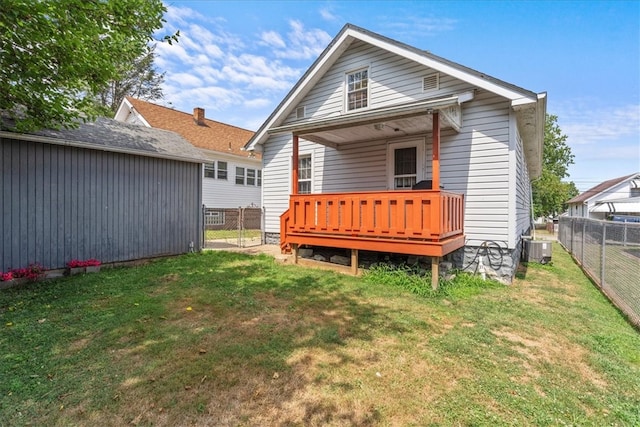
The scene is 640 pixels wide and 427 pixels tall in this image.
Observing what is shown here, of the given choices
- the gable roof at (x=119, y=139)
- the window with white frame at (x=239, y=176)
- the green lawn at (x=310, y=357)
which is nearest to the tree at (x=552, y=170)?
the window with white frame at (x=239, y=176)

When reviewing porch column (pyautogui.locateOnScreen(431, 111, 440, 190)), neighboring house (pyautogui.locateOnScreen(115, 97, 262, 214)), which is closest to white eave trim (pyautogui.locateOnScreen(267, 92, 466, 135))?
porch column (pyautogui.locateOnScreen(431, 111, 440, 190))

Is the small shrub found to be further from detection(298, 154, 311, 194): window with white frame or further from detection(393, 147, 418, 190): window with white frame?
detection(393, 147, 418, 190): window with white frame

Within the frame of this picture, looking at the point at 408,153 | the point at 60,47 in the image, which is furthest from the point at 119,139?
the point at 408,153

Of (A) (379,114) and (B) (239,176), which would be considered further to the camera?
(B) (239,176)

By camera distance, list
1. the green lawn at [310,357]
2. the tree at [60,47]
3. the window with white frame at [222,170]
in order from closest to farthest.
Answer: the green lawn at [310,357] → the tree at [60,47] → the window with white frame at [222,170]

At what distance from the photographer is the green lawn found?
2.42 metres

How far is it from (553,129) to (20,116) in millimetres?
45980

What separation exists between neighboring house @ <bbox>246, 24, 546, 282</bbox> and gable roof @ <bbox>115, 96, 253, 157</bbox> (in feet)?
28.2

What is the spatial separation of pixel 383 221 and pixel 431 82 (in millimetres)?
4100

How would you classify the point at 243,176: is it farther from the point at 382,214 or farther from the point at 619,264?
the point at 619,264

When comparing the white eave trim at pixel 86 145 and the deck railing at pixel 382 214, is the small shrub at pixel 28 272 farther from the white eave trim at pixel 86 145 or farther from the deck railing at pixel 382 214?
the deck railing at pixel 382 214

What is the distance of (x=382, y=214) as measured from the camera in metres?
6.32

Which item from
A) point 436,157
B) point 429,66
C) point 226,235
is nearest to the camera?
point 436,157

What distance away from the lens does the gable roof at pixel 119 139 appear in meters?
6.50
